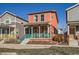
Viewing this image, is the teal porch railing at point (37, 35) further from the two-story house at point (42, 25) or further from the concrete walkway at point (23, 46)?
the concrete walkway at point (23, 46)

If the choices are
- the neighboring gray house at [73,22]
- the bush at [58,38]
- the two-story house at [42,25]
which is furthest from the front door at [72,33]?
the two-story house at [42,25]

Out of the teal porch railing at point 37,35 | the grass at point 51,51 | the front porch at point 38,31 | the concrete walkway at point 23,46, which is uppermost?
the front porch at point 38,31

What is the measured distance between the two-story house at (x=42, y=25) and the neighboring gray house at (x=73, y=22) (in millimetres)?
424

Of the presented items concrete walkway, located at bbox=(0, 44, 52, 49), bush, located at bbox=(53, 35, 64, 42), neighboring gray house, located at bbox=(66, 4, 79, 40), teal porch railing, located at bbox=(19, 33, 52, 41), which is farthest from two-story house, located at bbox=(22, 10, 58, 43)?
neighboring gray house, located at bbox=(66, 4, 79, 40)

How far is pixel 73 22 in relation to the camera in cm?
2494

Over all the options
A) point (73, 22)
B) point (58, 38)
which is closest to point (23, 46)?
point (58, 38)

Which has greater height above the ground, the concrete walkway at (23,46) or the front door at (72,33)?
the front door at (72,33)

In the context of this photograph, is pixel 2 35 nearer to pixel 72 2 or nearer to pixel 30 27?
pixel 30 27

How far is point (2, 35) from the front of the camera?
25.1 metres

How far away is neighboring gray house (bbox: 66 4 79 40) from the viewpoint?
24.8 meters

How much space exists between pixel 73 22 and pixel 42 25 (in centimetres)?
113

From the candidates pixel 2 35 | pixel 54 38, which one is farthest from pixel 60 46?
pixel 2 35

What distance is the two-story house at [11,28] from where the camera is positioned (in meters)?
25.1

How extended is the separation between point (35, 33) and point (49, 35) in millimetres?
476
